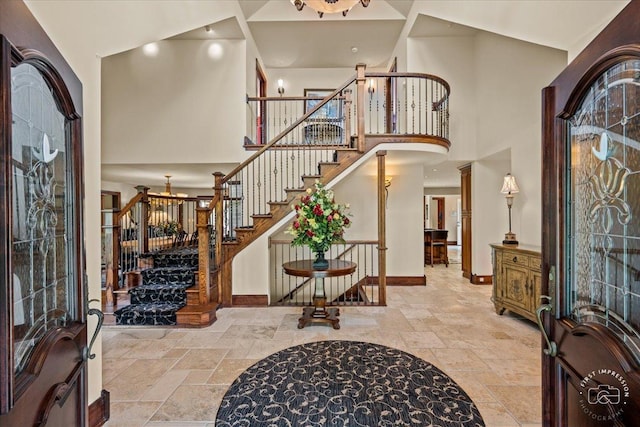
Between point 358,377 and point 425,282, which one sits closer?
point 358,377

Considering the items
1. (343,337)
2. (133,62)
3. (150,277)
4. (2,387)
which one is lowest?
(343,337)

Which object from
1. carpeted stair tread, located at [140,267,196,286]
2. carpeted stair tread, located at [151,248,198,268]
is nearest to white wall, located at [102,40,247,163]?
carpeted stair tread, located at [151,248,198,268]

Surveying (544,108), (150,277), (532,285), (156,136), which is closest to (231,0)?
(156,136)

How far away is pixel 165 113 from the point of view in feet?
17.4

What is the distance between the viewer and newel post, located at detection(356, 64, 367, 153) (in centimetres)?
446

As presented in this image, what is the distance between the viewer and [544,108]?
1.41 m

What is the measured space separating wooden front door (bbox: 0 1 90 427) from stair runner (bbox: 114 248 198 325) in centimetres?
270

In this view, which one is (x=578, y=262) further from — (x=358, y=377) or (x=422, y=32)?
(x=422, y=32)

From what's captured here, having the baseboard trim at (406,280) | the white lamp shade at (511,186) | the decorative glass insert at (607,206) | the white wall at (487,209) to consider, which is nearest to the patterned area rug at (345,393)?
the decorative glass insert at (607,206)

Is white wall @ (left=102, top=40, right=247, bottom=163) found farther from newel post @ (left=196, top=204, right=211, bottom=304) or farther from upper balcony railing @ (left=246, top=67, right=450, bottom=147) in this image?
newel post @ (left=196, top=204, right=211, bottom=304)

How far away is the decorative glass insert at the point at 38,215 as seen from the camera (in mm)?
1005

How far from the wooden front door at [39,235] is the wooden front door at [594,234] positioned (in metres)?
1.77

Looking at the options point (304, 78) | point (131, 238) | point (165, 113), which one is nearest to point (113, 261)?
point (131, 238)

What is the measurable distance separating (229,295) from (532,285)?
3973 millimetres
